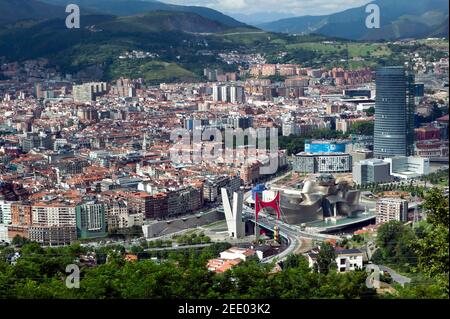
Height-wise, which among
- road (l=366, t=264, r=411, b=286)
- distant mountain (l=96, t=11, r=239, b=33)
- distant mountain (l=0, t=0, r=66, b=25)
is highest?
distant mountain (l=0, t=0, r=66, b=25)

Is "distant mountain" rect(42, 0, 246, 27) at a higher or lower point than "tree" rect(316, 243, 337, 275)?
higher

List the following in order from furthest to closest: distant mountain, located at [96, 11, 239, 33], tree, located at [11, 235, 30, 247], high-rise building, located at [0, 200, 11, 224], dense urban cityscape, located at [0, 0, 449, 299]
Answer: distant mountain, located at [96, 11, 239, 33]
high-rise building, located at [0, 200, 11, 224]
tree, located at [11, 235, 30, 247]
dense urban cityscape, located at [0, 0, 449, 299]

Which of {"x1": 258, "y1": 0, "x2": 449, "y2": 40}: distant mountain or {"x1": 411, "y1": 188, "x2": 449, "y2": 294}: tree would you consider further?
{"x1": 258, "y1": 0, "x2": 449, "y2": 40}: distant mountain

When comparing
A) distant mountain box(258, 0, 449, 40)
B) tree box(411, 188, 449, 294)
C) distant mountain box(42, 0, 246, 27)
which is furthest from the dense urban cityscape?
distant mountain box(42, 0, 246, 27)

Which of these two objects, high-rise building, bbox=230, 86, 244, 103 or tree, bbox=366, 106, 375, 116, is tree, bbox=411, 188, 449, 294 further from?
high-rise building, bbox=230, 86, 244, 103

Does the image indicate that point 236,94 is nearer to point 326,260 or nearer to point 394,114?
point 394,114

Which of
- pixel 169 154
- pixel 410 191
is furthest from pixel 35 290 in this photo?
pixel 169 154

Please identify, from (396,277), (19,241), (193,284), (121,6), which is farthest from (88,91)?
(193,284)
